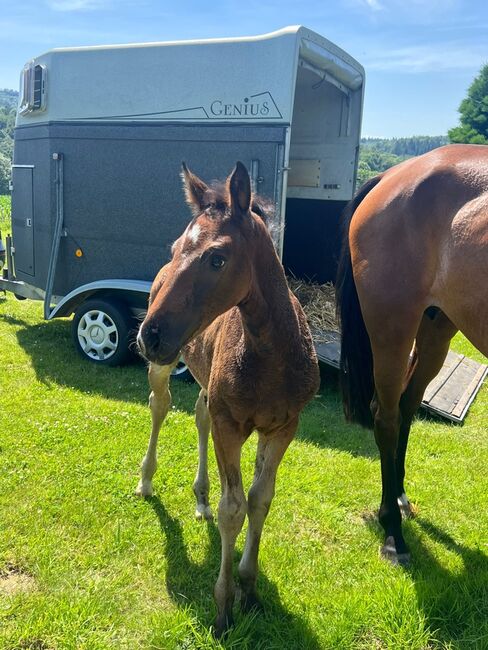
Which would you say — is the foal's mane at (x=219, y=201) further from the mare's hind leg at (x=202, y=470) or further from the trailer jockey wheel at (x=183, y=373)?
the trailer jockey wheel at (x=183, y=373)

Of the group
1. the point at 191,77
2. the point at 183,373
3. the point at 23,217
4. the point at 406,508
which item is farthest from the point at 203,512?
the point at 23,217

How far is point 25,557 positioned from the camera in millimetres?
2842

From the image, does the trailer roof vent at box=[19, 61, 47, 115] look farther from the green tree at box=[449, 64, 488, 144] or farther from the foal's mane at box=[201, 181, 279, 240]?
the green tree at box=[449, 64, 488, 144]

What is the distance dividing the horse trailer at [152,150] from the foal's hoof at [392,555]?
295 centimetres

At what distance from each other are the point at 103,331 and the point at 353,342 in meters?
3.53

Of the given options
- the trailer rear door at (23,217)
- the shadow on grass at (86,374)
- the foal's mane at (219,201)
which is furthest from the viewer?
the trailer rear door at (23,217)

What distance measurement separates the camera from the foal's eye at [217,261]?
192 centimetres

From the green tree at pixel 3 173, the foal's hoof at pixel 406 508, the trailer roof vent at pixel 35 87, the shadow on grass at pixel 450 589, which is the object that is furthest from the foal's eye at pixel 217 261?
the green tree at pixel 3 173

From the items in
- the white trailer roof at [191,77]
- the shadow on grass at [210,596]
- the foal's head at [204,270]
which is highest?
the white trailer roof at [191,77]

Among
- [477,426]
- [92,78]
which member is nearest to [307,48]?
[92,78]

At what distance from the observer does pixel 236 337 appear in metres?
2.36

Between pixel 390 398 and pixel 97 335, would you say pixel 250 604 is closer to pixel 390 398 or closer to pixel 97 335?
pixel 390 398

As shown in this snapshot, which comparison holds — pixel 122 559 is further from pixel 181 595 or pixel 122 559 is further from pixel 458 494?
pixel 458 494

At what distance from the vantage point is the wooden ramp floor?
15.8ft
